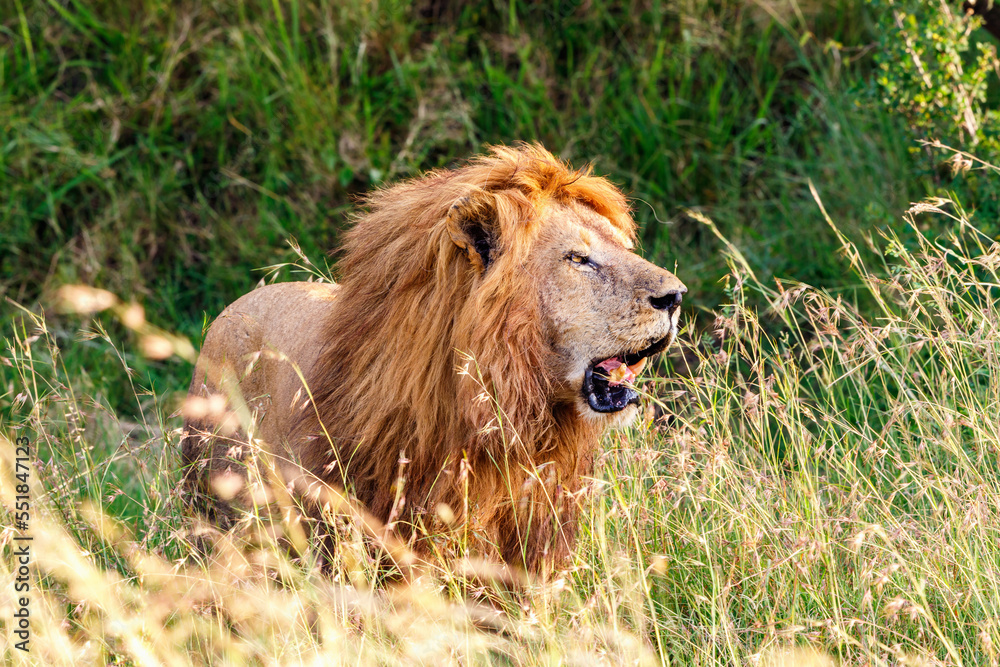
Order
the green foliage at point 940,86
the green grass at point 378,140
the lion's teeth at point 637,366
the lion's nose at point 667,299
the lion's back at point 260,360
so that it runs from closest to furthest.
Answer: the lion's nose at point 667,299
the lion's teeth at point 637,366
the lion's back at point 260,360
the green foliage at point 940,86
the green grass at point 378,140

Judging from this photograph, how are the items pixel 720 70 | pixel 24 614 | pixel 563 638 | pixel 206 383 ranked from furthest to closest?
pixel 720 70 < pixel 206 383 < pixel 24 614 < pixel 563 638

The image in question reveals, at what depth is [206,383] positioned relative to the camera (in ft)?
10.6

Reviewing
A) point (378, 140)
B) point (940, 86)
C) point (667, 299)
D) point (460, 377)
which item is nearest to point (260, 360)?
point (460, 377)

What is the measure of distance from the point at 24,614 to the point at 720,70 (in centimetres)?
436

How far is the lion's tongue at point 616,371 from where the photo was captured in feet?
7.99

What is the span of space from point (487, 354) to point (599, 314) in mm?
273

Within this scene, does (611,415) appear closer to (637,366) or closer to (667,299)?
(637,366)

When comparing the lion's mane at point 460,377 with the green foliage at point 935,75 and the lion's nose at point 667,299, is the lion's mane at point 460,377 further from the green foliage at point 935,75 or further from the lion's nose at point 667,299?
the green foliage at point 935,75

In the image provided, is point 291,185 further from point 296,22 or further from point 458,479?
point 458,479

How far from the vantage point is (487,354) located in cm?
237

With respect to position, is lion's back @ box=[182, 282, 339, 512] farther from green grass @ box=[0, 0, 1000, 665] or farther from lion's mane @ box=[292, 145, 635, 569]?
green grass @ box=[0, 0, 1000, 665]

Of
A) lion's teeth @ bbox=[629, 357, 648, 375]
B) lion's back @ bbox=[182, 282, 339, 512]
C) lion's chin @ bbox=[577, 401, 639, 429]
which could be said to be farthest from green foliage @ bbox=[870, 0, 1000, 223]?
lion's back @ bbox=[182, 282, 339, 512]

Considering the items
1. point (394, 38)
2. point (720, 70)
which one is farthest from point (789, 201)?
point (394, 38)

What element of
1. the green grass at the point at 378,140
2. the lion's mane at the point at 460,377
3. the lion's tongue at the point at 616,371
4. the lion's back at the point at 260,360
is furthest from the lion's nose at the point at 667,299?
the green grass at the point at 378,140
